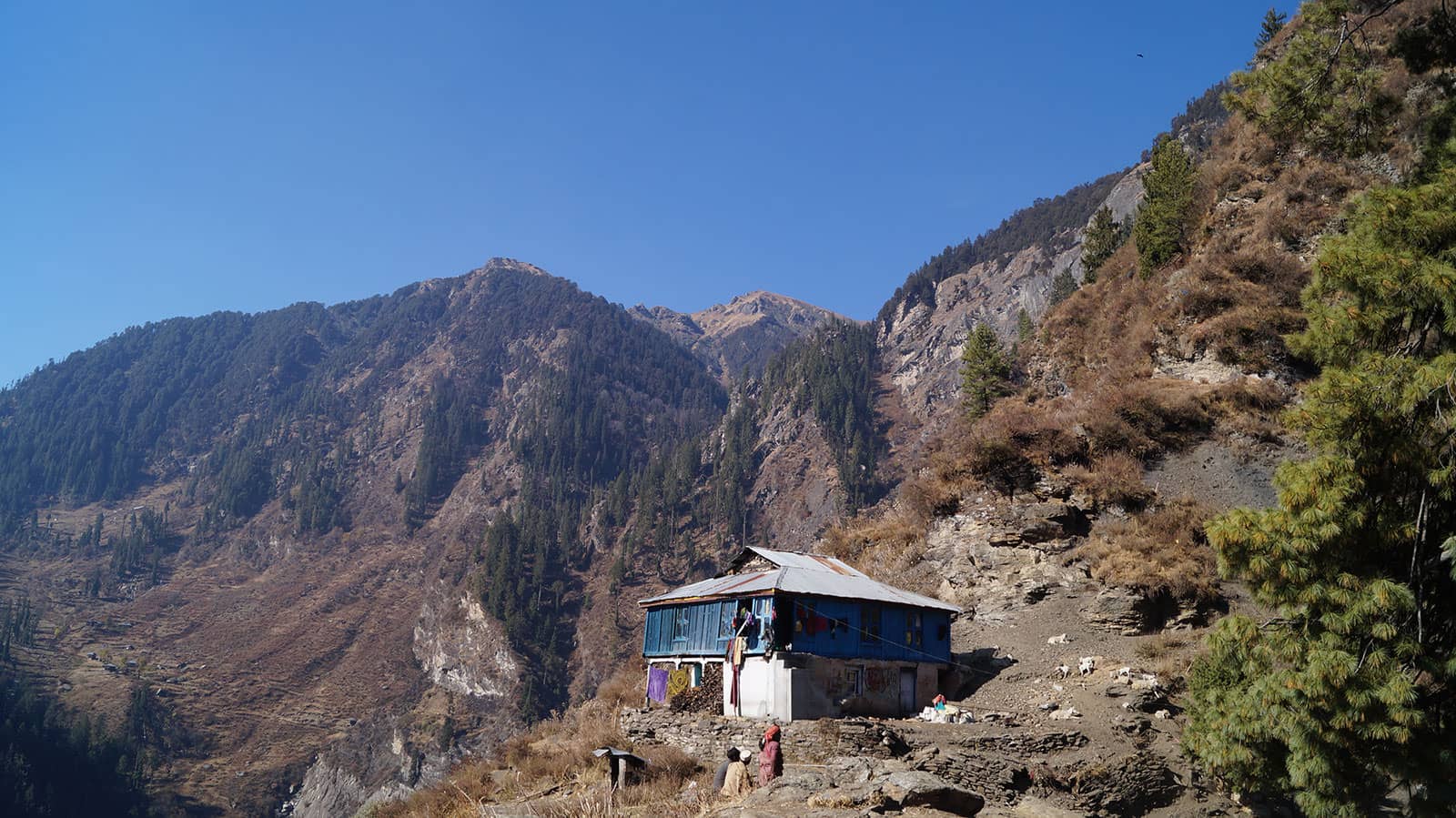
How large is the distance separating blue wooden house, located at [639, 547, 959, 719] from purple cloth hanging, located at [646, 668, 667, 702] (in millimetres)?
785

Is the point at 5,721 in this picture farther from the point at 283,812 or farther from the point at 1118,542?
the point at 1118,542

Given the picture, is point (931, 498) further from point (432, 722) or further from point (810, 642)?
point (432, 722)

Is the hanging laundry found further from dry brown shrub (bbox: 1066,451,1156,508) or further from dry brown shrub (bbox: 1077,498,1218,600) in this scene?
dry brown shrub (bbox: 1066,451,1156,508)

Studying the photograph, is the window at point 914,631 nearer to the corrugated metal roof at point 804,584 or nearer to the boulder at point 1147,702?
the corrugated metal roof at point 804,584

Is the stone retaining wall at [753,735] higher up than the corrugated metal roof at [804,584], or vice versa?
the corrugated metal roof at [804,584]

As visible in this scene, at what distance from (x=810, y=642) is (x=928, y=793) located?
12078 mm

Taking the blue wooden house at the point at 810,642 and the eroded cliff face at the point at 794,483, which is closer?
the blue wooden house at the point at 810,642

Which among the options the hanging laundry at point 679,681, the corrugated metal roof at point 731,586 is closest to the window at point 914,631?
the corrugated metal roof at point 731,586

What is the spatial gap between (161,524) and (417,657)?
9095cm

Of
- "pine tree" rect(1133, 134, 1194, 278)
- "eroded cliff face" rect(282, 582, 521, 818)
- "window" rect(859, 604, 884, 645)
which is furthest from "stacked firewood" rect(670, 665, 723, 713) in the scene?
"eroded cliff face" rect(282, 582, 521, 818)

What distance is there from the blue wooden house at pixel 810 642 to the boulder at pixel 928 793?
10569 mm

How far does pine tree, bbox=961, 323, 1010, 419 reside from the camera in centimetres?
5438

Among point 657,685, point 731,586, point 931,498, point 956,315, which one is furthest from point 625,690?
point 956,315

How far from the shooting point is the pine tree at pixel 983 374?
5438 centimetres
